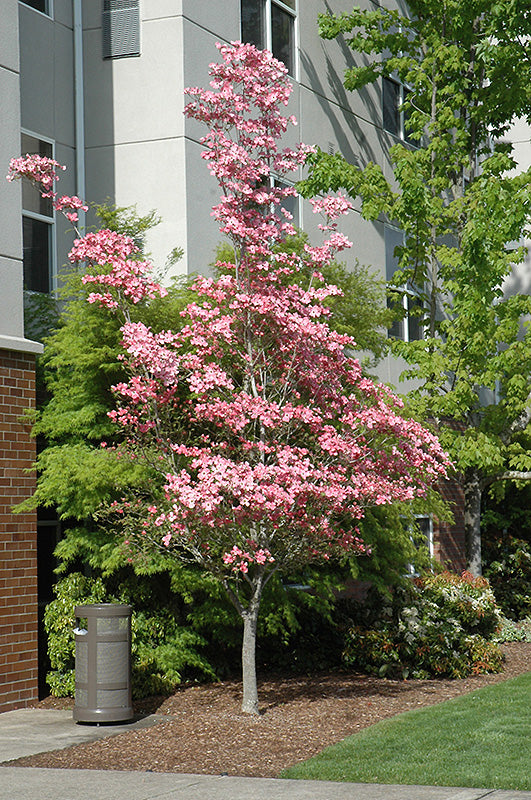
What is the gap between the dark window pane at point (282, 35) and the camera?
1658 cm

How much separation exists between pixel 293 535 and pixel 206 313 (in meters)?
2.31

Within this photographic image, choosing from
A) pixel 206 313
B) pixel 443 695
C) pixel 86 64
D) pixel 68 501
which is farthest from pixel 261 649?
pixel 86 64

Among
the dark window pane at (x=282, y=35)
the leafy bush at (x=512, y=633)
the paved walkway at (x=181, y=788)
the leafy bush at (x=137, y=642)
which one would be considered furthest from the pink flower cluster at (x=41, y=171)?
the leafy bush at (x=512, y=633)

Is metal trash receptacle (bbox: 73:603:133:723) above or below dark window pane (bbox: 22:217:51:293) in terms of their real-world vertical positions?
below

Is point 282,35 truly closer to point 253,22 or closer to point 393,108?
point 253,22

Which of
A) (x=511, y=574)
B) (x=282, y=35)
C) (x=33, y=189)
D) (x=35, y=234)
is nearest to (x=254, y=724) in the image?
(x=35, y=234)

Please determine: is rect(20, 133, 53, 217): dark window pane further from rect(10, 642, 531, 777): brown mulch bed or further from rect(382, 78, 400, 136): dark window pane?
rect(382, 78, 400, 136): dark window pane

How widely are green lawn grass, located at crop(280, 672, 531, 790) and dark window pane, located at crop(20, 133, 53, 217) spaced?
24.4 feet

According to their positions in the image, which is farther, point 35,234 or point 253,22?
point 253,22

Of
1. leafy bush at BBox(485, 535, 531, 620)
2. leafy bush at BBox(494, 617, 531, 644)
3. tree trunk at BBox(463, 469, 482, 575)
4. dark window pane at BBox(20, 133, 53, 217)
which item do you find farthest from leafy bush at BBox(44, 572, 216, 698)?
leafy bush at BBox(485, 535, 531, 620)

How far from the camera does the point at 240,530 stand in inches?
412

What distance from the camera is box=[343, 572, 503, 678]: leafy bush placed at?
1357cm

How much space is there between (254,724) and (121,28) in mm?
9247

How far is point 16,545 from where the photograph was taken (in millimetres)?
11430
